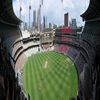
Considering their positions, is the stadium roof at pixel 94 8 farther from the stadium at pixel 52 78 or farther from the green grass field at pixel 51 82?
the green grass field at pixel 51 82

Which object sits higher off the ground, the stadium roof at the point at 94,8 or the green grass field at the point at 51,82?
the stadium roof at the point at 94,8

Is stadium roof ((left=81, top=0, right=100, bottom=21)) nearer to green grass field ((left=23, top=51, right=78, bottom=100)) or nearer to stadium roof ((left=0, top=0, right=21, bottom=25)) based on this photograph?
green grass field ((left=23, top=51, right=78, bottom=100))

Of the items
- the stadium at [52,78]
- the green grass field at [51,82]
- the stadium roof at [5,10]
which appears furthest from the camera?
the stadium roof at [5,10]

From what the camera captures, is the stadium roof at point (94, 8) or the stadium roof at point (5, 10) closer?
the stadium roof at point (94, 8)

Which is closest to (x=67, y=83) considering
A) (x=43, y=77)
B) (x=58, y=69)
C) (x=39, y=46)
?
(x=43, y=77)

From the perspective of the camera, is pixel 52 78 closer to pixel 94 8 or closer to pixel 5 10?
pixel 94 8

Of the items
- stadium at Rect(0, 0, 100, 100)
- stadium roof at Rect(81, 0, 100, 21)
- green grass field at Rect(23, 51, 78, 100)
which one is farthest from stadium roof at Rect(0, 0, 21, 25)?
stadium roof at Rect(81, 0, 100, 21)

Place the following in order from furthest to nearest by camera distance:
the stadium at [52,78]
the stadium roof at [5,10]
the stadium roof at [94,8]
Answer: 1. the stadium roof at [5,10]
2. the stadium roof at [94,8]
3. the stadium at [52,78]

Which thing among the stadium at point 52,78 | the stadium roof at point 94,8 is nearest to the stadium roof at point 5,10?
the stadium at point 52,78

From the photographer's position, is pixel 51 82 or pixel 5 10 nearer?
pixel 51 82

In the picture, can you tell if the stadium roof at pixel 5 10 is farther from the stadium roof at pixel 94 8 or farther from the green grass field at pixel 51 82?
the stadium roof at pixel 94 8

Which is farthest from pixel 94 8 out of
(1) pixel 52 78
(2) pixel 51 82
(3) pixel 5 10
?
(3) pixel 5 10
